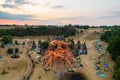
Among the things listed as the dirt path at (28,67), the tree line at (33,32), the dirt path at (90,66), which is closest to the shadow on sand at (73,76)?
the dirt path at (90,66)

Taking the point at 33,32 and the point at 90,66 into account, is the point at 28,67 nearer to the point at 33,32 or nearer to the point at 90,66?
the point at 90,66

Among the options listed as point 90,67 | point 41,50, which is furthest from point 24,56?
point 90,67

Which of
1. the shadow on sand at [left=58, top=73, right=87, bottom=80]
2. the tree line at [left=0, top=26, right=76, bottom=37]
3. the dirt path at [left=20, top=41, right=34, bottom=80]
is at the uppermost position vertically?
the tree line at [left=0, top=26, right=76, bottom=37]

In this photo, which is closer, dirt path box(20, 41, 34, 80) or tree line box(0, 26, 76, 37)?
dirt path box(20, 41, 34, 80)

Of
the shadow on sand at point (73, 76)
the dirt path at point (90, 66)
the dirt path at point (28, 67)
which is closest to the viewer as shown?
the shadow on sand at point (73, 76)

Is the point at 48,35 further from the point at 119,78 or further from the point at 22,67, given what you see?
the point at 119,78

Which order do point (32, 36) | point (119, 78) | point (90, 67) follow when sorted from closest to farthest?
point (119, 78)
point (90, 67)
point (32, 36)

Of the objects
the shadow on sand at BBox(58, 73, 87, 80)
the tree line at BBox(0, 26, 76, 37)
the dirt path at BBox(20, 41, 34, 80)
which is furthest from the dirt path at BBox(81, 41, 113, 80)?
the tree line at BBox(0, 26, 76, 37)

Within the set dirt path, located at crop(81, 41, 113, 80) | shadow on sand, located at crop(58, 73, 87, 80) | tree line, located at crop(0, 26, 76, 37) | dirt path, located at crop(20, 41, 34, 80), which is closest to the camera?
shadow on sand, located at crop(58, 73, 87, 80)

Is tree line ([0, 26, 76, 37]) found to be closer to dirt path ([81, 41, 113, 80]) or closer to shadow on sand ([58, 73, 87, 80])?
dirt path ([81, 41, 113, 80])

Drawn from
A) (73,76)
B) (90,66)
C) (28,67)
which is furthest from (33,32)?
(73,76)

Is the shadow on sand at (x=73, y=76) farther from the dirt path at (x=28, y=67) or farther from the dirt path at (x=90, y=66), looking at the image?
the dirt path at (x=28, y=67)
